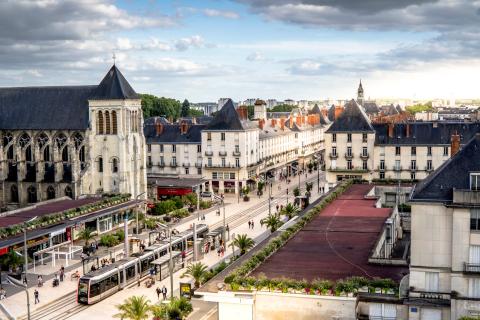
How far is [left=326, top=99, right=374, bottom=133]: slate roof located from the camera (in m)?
84.5

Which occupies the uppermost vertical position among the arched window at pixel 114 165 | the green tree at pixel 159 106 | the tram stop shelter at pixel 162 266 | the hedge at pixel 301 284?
the green tree at pixel 159 106

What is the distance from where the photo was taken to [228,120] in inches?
3799

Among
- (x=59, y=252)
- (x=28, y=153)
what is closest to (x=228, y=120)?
(x=28, y=153)

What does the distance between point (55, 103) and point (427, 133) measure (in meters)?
48.6

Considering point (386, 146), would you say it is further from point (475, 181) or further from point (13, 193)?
point (475, 181)

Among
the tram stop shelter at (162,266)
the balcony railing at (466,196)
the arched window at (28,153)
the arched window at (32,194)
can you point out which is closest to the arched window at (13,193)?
the arched window at (32,194)

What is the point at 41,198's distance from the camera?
8138 cm

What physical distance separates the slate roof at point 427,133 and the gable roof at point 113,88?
33.0 m

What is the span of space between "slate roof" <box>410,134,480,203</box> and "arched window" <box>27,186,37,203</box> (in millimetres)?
60535

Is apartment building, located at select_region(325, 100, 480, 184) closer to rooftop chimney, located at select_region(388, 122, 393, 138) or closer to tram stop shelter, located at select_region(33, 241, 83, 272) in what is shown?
rooftop chimney, located at select_region(388, 122, 393, 138)

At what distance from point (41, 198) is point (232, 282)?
54070mm

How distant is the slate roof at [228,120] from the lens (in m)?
95.8

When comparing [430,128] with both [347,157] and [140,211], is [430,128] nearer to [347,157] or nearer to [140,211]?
[347,157]

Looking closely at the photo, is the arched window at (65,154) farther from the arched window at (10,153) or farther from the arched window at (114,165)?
the arched window at (10,153)
